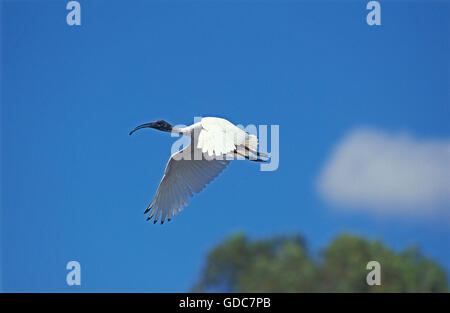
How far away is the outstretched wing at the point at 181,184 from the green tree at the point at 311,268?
70.4 feet

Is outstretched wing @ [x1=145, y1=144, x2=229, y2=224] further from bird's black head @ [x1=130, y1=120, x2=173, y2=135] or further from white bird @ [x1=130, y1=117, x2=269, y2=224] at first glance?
bird's black head @ [x1=130, y1=120, x2=173, y2=135]

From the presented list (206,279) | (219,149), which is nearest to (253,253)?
(206,279)

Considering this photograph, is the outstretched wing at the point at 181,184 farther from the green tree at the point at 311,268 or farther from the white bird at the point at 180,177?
the green tree at the point at 311,268

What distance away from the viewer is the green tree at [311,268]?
33.1 meters

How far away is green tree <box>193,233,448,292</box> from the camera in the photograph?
33.1 meters

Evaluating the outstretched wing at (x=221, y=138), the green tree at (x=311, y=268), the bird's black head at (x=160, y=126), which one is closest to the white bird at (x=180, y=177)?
the bird's black head at (x=160, y=126)

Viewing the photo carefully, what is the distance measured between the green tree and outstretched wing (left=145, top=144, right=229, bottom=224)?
2144 centimetres

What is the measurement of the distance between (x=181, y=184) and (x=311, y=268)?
2551cm

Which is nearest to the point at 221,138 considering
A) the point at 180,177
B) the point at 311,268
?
the point at 180,177

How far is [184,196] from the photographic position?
11.3 metres

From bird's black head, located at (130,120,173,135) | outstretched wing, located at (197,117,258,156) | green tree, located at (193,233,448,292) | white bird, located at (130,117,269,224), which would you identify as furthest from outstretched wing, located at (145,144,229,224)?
green tree, located at (193,233,448,292)
